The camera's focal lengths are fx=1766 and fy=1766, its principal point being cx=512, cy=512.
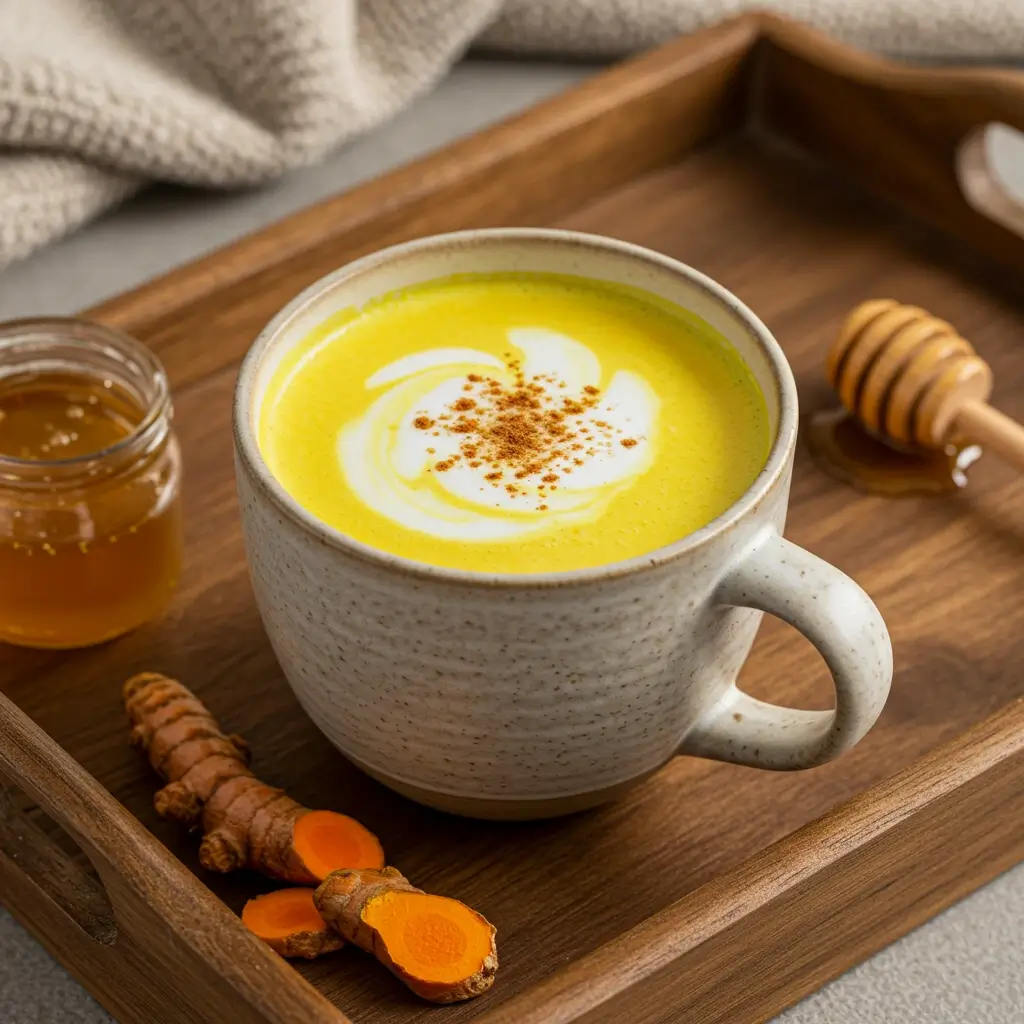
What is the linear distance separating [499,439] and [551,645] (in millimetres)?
154

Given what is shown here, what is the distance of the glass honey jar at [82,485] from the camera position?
3.66ft

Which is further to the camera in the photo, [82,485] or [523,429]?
Result: [82,485]

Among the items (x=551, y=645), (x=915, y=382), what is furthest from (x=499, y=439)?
(x=915, y=382)

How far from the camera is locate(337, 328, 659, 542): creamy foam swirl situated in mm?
932

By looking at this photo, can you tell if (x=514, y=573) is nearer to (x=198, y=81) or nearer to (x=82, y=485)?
(x=82, y=485)

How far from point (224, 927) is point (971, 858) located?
0.46m

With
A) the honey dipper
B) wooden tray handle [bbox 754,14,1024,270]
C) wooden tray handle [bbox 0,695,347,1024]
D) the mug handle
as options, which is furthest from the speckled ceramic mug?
wooden tray handle [bbox 754,14,1024,270]

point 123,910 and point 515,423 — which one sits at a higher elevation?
point 515,423

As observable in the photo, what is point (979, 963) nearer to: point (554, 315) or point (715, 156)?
point (554, 315)

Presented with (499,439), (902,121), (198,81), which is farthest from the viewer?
(198,81)

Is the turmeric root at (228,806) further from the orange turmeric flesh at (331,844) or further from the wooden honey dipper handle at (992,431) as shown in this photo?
the wooden honey dipper handle at (992,431)

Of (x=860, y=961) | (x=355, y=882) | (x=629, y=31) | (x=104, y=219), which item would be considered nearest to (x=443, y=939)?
(x=355, y=882)

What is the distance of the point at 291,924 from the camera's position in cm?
94

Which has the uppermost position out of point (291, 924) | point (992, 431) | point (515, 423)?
point (515, 423)
